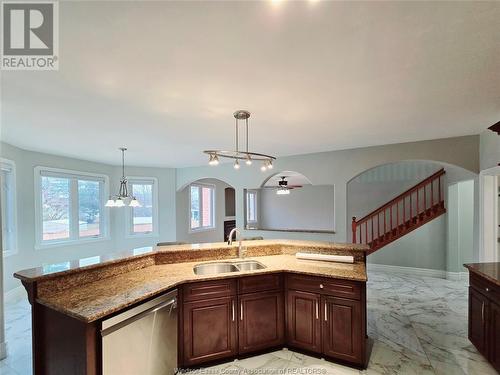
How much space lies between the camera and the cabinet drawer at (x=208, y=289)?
237 cm

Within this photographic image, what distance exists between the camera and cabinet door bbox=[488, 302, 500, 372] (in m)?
2.24

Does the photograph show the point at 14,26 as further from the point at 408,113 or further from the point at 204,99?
the point at 408,113

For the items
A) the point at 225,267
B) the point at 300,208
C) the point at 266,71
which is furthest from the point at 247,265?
the point at 300,208

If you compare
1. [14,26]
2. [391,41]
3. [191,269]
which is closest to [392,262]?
[191,269]

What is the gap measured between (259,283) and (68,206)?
16.4 ft

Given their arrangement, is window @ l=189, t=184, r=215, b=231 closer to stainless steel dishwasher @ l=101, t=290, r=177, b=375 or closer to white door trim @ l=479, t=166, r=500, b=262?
stainless steel dishwasher @ l=101, t=290, r=177, b=375

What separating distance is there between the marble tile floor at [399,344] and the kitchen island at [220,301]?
136 millimetres

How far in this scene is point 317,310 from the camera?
2.51 m

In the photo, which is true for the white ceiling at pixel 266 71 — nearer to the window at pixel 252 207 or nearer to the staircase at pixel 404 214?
the staircase at pixel 404 214

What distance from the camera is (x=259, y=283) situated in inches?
102

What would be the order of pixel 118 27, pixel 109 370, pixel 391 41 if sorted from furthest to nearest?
pixel 109 370
pixel 391 41
pixel 118 27

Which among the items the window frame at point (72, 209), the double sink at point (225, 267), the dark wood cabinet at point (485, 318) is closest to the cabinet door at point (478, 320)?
the dark wood cabinet at point (485, 318)

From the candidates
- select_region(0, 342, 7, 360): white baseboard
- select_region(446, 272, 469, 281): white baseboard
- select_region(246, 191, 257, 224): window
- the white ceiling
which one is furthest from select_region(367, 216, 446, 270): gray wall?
select_region(0, 342, 7, 360): white baseboard

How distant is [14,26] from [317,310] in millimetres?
3133
